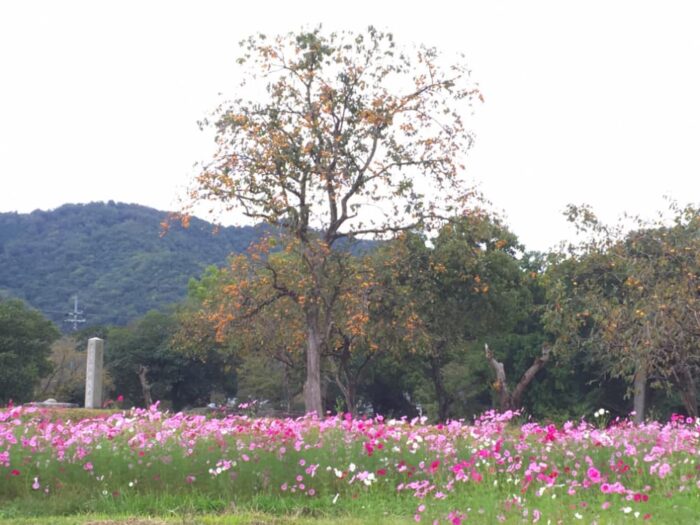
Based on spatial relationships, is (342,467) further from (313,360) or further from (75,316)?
(75,316)

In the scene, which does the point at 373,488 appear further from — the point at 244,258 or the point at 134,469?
the point at 244,258

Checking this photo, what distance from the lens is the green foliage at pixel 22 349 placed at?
162 ft

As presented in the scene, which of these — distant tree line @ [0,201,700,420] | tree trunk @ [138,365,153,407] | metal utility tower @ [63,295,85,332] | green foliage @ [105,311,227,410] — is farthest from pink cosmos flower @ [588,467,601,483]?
metal utility tower @ [63,295,85,332]

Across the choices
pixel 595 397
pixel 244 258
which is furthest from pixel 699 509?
pixel 595 397

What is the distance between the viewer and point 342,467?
956cm

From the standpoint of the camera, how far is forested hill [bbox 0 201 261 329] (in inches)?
3656

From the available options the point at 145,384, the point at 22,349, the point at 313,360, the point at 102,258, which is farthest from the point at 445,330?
the point at 102,258

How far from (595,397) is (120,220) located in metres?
91.2

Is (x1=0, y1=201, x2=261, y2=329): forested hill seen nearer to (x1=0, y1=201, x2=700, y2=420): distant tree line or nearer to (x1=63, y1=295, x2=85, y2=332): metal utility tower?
(x1=63, y1=295, x2=85, y2=332): metal utility tower

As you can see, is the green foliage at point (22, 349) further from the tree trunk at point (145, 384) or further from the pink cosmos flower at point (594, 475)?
the pink cosmos flower at point (594, 475)

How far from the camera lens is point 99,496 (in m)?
9.57

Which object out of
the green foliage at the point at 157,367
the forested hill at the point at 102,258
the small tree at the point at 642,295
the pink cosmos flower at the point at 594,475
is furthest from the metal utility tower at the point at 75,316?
the pink cosmos flower at the point at 594,475

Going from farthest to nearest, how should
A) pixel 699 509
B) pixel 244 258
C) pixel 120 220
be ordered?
pixel 120 220 < pixel 244 258 < pixel 699 509

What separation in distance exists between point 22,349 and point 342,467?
46788mm
